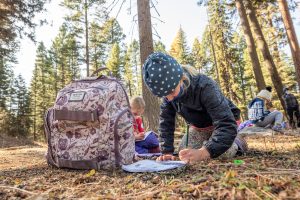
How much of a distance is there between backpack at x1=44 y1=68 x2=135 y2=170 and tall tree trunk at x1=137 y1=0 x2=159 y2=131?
2597 millimetres

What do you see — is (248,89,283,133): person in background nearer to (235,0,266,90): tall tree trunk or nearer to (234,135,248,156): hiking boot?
(234,135,248,156): hiking boot

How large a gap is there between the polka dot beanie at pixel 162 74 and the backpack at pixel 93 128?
59cm

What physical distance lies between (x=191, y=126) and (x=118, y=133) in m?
1.00

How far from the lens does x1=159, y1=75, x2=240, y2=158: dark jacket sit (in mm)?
2590

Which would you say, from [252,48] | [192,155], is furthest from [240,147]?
[252,48]

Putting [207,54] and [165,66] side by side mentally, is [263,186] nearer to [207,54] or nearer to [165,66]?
[165,66]

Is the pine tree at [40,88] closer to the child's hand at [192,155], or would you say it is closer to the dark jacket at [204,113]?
the dark jacket at [204,113]

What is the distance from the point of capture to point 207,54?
142 ft

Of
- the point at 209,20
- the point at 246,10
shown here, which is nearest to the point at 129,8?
the point at 246,10

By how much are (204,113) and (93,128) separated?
1.16m

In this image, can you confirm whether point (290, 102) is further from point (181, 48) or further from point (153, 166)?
point (181, 48)

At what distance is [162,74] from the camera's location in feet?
8.21

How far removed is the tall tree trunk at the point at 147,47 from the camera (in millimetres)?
5742

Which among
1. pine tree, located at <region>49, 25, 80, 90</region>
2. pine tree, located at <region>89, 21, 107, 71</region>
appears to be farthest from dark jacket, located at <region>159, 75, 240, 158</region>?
pine tree, located at <region>49, 25, 80, 90</region>
